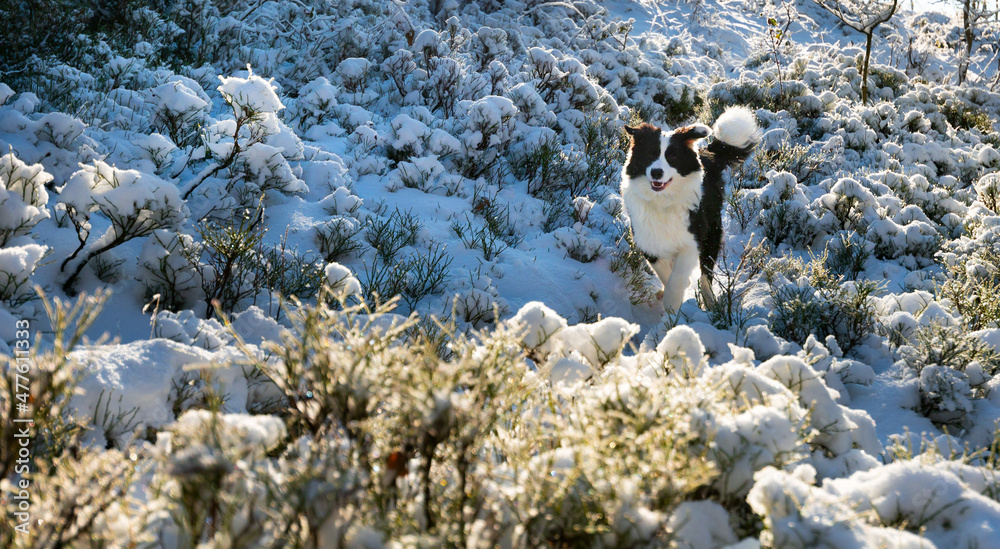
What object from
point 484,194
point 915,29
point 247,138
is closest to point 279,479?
point 247,138

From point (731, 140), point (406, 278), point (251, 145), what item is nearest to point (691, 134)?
point (731, 140)

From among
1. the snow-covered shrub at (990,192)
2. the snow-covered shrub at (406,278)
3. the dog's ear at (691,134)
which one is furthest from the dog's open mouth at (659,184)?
the snow-covered shrub at (990,192)

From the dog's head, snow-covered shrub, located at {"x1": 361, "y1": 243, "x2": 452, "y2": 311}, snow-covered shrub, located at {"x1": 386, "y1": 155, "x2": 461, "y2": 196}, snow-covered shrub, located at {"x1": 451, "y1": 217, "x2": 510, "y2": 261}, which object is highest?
the dog's head

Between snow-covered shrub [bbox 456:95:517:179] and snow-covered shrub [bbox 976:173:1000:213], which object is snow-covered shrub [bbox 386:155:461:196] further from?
snow-covered shrub [bbox 976:173:1000:213]

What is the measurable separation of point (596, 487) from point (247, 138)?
3.79 m

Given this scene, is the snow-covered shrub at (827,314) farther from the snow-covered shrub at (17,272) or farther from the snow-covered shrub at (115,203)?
the snow-covered shrub at (17,272)

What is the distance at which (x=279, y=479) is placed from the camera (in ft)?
4.13

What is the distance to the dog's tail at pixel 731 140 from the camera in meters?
5.55

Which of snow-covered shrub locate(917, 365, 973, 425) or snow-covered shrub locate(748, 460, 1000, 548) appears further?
snow-covered shrub locate(917, 365, 973, 425)

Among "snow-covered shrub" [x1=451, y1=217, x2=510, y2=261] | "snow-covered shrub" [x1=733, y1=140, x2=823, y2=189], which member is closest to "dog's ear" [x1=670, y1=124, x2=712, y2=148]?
"snow-covered shrub" [x1=451, y1=217, x2=510, y2=261]

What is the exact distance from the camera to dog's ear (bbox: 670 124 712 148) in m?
4.77

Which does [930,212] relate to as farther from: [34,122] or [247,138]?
[34,122]

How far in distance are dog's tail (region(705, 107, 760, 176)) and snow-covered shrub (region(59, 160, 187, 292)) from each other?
432 centimetres

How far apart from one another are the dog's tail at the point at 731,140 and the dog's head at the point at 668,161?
521 millimetres
